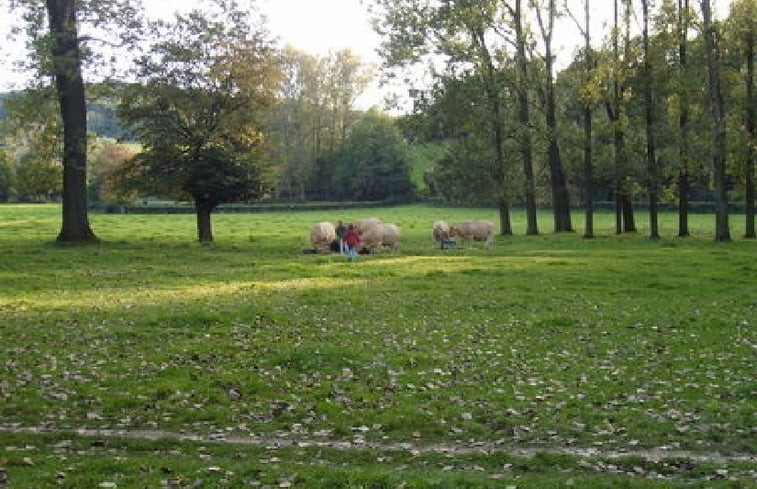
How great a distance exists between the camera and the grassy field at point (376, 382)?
1003 centimetres

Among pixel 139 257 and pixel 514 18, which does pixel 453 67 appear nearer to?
pixel 514 18

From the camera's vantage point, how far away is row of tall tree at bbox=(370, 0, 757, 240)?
50438mm

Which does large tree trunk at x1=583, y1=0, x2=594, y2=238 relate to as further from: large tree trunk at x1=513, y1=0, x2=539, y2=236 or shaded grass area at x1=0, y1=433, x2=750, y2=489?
shaded grass area at x1=0, y1=433, x2=750, y2=489

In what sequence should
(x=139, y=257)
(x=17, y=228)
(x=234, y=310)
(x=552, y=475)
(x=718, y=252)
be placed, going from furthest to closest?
(x=17, y=228)
(x=718, y=252)
(x=139, y=257)
(x=234, y=310)
(x=552, y=475)

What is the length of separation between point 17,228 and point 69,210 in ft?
78.8

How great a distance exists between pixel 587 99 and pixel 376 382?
1699 inches

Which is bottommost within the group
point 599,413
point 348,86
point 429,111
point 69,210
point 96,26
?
point 599,413

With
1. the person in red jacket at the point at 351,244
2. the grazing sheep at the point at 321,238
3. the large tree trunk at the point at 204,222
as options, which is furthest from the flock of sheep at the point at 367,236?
the large tree trunk at the point at 204,222

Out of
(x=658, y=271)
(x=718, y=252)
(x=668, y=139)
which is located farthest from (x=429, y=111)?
(x=658, y=271)

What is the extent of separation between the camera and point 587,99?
5353 centimetres

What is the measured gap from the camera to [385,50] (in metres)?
58.6

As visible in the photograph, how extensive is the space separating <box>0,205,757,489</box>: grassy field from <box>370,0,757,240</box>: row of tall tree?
23.6 m

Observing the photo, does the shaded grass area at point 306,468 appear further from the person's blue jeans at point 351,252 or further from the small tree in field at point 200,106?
the small tree in field at point 200,106

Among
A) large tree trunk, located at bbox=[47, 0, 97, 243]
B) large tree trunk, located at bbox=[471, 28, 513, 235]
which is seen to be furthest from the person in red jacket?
large tree trunk, located at bbox=[471, 28, 513, 235]
